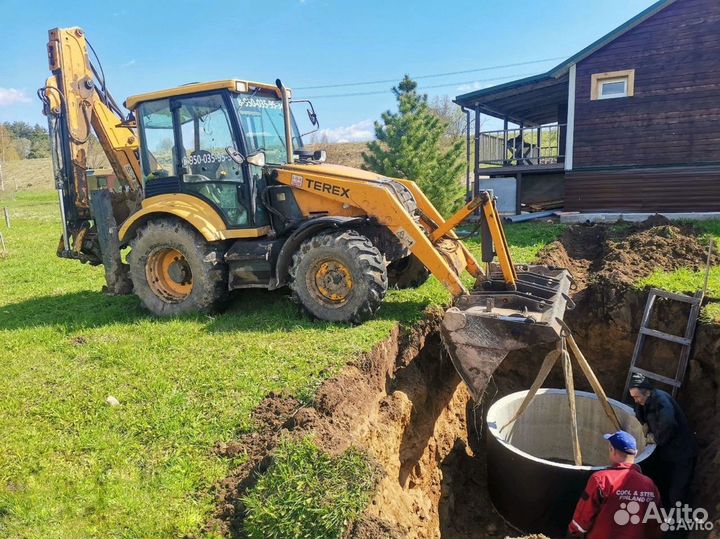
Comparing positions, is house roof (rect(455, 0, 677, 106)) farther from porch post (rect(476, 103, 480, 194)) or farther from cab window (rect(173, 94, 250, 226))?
cab window (rect(173, 94, 250, 226))

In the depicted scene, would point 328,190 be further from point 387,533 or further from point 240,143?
point 387,533

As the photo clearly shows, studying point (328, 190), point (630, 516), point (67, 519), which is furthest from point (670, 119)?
point (67, 519)

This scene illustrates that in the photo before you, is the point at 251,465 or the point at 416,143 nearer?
the point at 251,465

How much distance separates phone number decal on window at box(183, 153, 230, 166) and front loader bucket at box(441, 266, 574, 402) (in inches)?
135

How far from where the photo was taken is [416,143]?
15781 millimetres

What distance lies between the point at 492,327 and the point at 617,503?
1731mm

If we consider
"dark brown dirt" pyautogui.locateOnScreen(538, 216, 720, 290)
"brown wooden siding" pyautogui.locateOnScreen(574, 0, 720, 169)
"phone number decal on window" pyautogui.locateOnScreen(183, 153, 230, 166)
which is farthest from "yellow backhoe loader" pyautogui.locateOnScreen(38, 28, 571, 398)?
"brown wooden siding" pyautogui.locateOnScreen(574, 0, 720, 169)

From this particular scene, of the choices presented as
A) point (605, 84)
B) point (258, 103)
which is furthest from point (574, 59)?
point (258, 103)

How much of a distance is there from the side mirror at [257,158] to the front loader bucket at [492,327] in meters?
2.95

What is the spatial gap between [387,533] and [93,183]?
7.09 meters

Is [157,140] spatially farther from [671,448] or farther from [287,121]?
[671,448]

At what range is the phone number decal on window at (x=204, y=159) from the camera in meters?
6.53

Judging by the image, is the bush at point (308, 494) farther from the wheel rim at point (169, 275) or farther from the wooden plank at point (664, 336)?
the wooden plank at point (664, 336)

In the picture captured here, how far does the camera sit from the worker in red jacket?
4.10m
